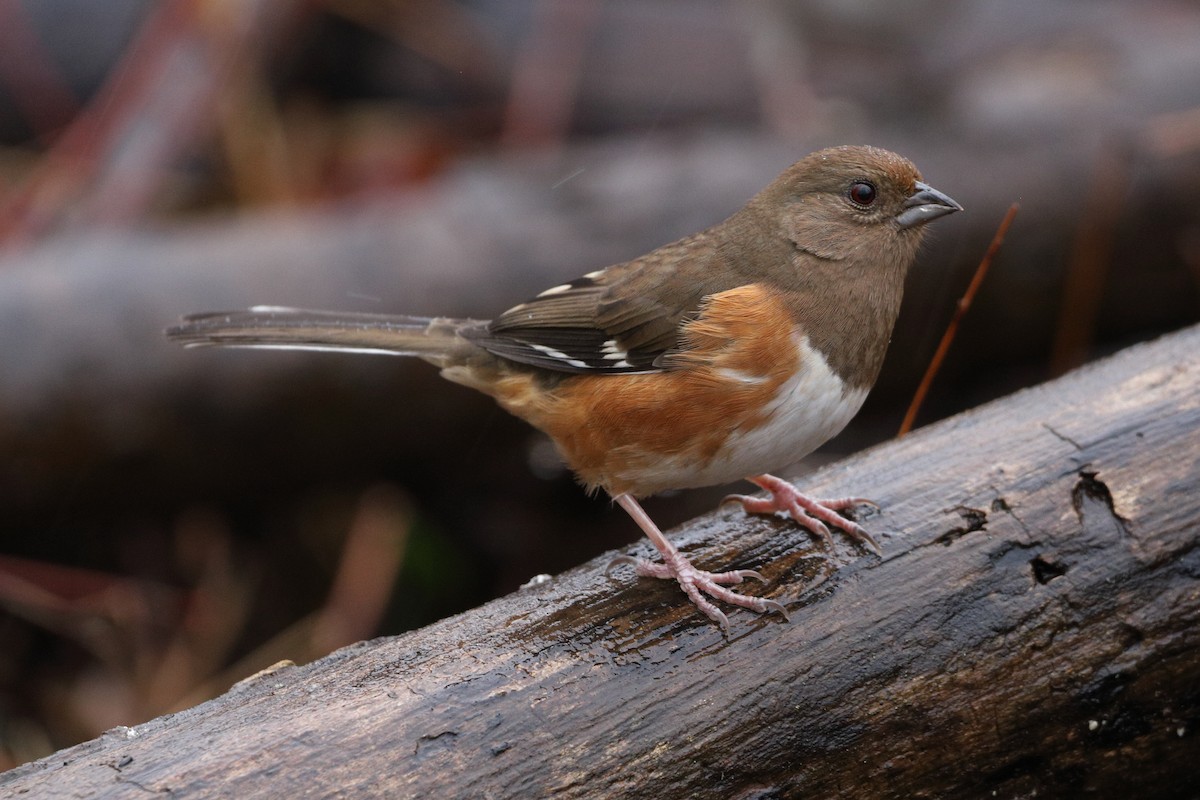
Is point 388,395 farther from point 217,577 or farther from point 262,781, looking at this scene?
point 262,781

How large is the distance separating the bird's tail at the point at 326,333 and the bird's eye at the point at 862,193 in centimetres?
114

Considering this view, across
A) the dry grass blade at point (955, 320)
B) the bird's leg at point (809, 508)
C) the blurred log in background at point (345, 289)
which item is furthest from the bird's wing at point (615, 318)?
the blurred log in background at point (345, 289)

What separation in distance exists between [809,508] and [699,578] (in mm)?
426

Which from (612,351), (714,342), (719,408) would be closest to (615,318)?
(612,351)

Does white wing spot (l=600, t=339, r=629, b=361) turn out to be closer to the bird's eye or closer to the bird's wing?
the bird's wing

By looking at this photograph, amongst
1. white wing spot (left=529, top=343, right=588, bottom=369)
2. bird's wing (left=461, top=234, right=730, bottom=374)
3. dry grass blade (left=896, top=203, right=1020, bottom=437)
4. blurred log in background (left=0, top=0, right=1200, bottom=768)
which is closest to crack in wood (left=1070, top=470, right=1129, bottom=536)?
dry grass blade (left=896, top=203, right=1020, bottom=437)

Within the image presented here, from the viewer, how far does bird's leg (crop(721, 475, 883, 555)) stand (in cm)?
289

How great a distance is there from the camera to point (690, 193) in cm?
498

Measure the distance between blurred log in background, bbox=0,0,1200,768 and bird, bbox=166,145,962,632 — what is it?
1.03m

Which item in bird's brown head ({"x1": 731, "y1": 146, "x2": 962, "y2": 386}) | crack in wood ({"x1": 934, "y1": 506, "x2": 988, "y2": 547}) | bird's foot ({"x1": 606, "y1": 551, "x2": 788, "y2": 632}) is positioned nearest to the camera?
bird's foot ({"x1": 606, "y1": 551, "x2": 788, "y2": 632})

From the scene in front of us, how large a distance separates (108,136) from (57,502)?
6.29 feet

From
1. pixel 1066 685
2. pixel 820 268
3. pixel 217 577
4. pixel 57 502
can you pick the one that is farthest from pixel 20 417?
pixel 1066 685

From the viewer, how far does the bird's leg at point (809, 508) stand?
2.89 metres

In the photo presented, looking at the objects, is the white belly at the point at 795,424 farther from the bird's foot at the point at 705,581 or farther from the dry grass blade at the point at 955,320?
the dry grass blade at the point at 955,320
